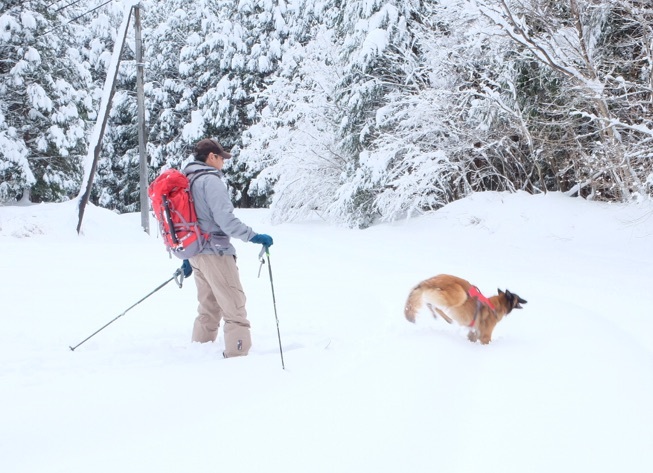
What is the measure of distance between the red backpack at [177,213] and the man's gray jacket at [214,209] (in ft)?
0.18

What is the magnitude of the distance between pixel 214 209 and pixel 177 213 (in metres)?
0.30

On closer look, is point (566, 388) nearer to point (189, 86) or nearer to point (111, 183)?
point (189, 86)

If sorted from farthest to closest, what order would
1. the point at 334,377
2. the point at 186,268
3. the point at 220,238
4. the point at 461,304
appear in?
the point at 186,268 < the point at 461,304 < the point at 220,238 < the point at 334,377

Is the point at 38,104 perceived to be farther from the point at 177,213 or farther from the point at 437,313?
the point at 437,313

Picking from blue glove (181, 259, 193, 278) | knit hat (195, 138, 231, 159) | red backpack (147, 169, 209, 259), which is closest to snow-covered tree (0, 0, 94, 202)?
blue glove (181, 259, 193, 278)

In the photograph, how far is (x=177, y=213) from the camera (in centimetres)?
412

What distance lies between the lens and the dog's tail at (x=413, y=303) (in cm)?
453

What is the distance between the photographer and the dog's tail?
453 centimetres

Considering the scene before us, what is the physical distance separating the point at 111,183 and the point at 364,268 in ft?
79.0

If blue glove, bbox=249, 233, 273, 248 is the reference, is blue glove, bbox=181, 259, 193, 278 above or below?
below

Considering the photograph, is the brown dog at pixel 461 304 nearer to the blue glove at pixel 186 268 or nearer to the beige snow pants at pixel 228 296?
the beige snow pants at pixel 228 296

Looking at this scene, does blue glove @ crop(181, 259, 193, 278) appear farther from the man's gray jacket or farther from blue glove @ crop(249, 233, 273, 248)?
blue glove @ crop(249, 233, 273, 248)

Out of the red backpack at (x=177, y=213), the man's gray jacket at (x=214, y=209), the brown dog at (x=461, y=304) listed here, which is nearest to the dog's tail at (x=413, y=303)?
the brown dog at (x=461, y=304)

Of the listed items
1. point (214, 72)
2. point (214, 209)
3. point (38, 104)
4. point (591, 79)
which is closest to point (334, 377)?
point (214, 209)
